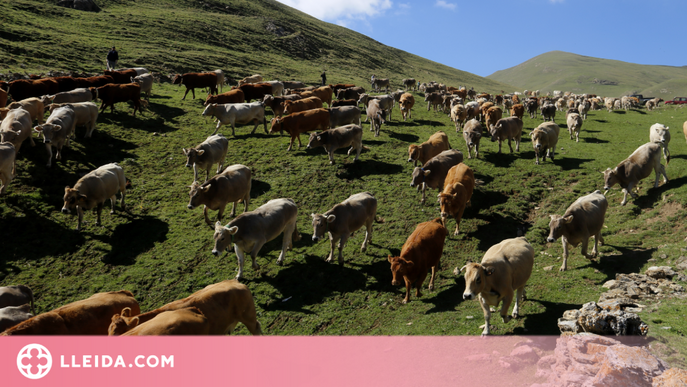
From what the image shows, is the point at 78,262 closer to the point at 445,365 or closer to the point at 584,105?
the point at 445,365

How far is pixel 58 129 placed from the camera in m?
19.4

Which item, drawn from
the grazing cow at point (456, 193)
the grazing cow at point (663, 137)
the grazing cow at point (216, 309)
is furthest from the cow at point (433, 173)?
the grazing cow at point (663, 137)

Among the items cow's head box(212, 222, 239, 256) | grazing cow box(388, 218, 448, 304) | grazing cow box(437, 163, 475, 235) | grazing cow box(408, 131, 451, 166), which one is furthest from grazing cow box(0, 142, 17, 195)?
grazing cow box(437, 163, 475, 235)

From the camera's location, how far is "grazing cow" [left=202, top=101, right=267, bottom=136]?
25.3 meters

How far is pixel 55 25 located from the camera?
48.8 metres

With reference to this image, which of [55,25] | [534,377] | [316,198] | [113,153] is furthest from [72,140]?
[55,25]

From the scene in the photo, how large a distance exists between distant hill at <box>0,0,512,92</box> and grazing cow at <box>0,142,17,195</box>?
67.6 ft

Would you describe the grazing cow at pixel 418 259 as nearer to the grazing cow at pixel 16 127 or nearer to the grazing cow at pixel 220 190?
the grazing cow at pixel 220 190

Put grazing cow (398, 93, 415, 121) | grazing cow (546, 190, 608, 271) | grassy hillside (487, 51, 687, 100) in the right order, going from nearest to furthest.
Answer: grazing cow (546, 190, 608, 271)
grazing cow (398, 93, 415, 121)
grassy hillside (487, 51, 687, 100)

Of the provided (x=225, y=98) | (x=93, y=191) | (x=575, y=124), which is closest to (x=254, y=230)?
(x=93, y=191)

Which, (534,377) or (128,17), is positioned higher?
(128,17)

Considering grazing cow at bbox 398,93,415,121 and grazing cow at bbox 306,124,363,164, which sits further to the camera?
grazing cow at bbox 398,93,415,121

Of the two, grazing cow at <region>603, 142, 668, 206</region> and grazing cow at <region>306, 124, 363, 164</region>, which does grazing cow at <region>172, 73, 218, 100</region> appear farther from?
grazing cow at <region>603, 142, 668, 206</region>

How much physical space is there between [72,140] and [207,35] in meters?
49.0
